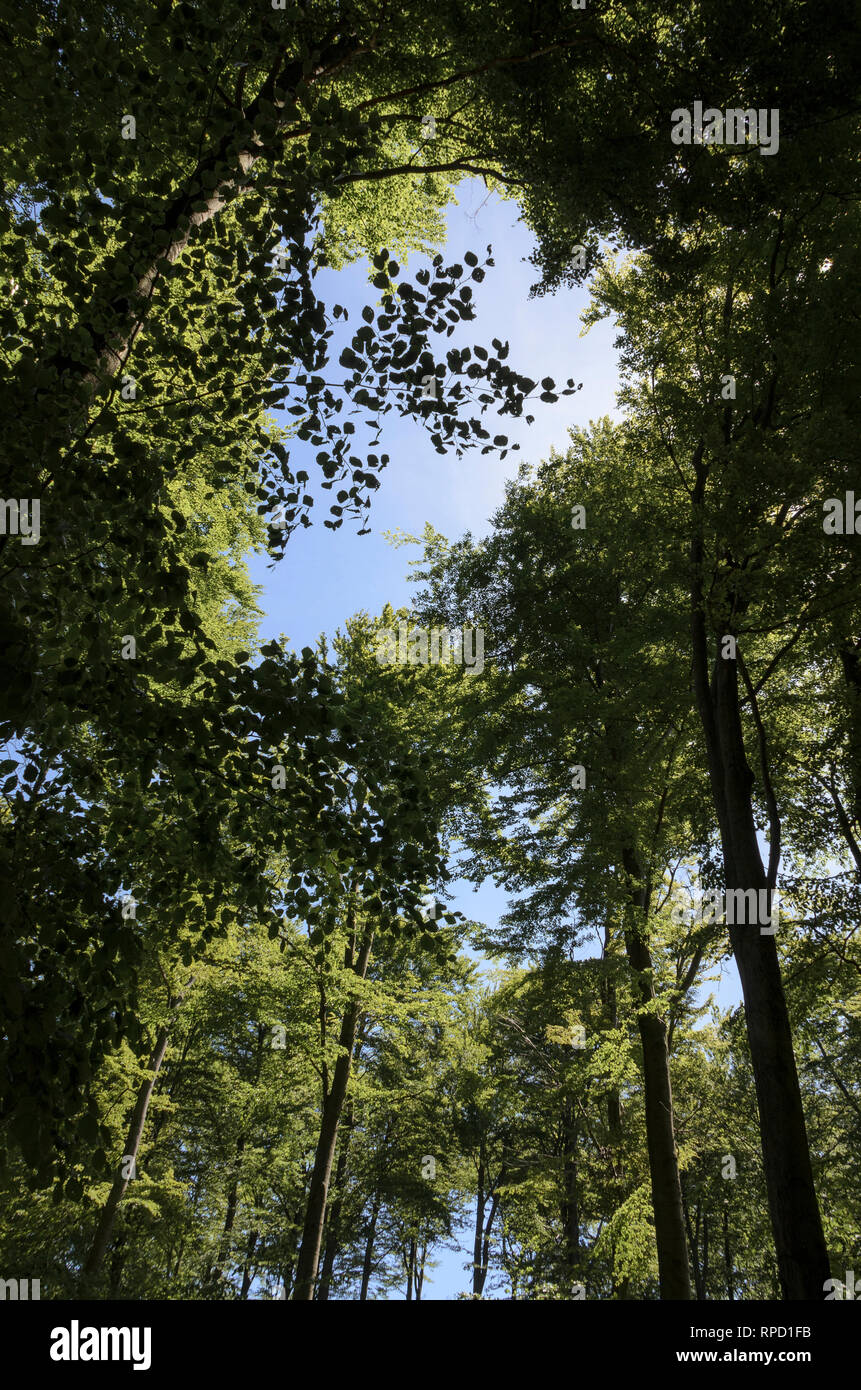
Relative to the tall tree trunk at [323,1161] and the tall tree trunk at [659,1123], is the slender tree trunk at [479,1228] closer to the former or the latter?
the tall tree trunk at [323,1161]

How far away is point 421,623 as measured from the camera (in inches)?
500

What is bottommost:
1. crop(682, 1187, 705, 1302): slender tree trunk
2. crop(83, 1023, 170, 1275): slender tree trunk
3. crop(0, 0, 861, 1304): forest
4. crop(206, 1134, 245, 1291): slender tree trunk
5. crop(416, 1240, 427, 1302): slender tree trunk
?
crop(416, 1240, 427, 1302): slender tree trunk

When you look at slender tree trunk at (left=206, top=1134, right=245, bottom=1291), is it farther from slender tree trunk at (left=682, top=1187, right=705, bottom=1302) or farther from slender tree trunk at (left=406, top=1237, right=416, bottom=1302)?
slender tree trunk at (left=682, top=1187, right=705, bottom=1302)

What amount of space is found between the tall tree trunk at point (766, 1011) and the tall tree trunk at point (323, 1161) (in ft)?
17.1

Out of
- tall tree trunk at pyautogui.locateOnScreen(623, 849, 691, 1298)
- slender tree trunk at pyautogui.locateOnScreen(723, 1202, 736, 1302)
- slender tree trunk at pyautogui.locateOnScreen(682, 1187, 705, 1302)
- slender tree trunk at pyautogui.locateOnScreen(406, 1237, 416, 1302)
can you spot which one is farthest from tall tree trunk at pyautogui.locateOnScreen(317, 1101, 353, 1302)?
tall tree trunk at pyautogui.locateOnScreen(623, 849, 691, 1298)

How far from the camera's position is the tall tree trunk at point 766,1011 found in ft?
17.7

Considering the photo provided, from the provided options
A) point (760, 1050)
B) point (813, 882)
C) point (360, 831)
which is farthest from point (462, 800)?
point (360, 831)

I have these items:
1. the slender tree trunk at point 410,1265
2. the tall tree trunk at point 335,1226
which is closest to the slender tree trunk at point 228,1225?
the tall tree trunk at point 335,1226

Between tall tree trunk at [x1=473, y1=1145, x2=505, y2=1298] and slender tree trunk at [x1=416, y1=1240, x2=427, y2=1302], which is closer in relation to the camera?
tall tree trunk at [x1=473, y1=1145, x2=505, y2=1298]

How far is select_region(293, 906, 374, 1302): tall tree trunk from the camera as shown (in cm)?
1055

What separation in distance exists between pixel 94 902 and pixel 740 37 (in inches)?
304

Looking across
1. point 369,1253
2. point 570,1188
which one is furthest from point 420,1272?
point 570,1188

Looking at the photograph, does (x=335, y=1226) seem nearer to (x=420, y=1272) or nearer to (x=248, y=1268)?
(x=248, y=1268)

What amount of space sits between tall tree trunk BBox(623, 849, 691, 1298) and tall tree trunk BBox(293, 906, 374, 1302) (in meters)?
3.72
